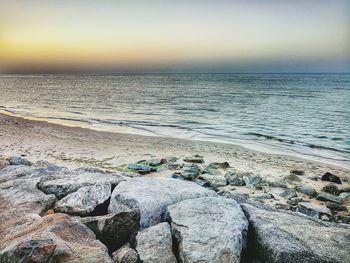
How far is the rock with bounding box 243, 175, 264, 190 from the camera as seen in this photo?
9.46 meters

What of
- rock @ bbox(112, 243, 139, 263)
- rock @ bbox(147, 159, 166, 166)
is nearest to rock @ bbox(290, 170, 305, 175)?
rock @ bbox(147, 159, 166, 166)

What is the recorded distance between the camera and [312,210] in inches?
298

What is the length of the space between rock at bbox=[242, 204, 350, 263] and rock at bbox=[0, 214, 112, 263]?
212 cm

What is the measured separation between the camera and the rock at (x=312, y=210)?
24.1 ft

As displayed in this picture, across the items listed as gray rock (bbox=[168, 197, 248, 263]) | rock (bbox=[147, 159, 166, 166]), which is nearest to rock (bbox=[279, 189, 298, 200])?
gray rock (bbox=[168, 197, 248, 263])

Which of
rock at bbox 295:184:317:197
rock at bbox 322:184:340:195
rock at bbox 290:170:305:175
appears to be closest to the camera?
rock at bbox 295:184:317:197

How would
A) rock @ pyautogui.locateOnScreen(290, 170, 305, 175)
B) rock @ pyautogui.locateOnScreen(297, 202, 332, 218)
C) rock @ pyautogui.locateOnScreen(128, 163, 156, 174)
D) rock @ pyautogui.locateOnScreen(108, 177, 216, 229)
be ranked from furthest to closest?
1. rock @ pyautogui.locateOnScreen(290, 170, 305, 175)
2. rock @ pyautogui.locateOnScreen(128, 163, 156, 174)
3. rock @ pyautogui.locateOnScreen(297, 202, 332, 218)
4. rock @ pyautogui.locateOnScreen(108, 177, 216, 229)

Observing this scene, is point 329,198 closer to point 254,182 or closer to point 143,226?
point 254,182

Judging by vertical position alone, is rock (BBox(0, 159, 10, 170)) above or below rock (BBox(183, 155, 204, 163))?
above

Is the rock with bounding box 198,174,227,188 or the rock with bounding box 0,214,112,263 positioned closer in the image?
the rock with bounding box 0,214,112,263

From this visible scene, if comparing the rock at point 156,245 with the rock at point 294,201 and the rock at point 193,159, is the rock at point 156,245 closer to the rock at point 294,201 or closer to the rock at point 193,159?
the rock at point 294,201

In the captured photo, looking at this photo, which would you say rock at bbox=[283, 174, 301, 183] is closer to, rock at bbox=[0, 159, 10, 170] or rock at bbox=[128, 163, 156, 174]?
rock at bbox=[128, 163, 156, 174]

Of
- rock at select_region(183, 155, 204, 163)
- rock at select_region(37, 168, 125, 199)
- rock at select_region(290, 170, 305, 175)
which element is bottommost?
rock at select_region(290, 170, 305, 175)

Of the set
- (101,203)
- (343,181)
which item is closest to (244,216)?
(101,203)
